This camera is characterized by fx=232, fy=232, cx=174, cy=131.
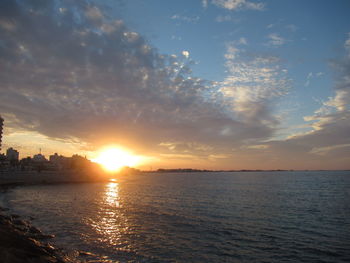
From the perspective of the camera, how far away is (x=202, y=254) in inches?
846

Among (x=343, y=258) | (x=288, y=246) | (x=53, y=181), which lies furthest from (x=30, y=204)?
(x=53, y=181)

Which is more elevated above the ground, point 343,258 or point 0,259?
point 0,259

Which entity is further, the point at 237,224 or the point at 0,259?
the point at 237,224

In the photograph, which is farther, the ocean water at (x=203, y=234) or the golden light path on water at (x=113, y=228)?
the golden light path on water at (x=113, y=228)

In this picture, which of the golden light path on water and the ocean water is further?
the golden light path on water

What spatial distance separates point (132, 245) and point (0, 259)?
12.7 meters

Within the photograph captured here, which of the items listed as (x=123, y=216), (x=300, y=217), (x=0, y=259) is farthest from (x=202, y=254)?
(x=300, y=217)

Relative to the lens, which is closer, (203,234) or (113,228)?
(203,234)

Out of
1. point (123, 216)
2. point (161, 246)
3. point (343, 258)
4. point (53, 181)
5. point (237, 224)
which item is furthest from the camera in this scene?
point (53, 181)

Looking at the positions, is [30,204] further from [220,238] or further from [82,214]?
[220,238]

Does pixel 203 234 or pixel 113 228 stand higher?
pixel 203 234

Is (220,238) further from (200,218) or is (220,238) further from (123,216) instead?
(123,216)

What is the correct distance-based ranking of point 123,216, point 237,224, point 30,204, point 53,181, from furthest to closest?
point 53,181 < point 30,204 < point 123,216 < point 237,224

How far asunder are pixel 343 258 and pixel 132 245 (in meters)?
19.7
